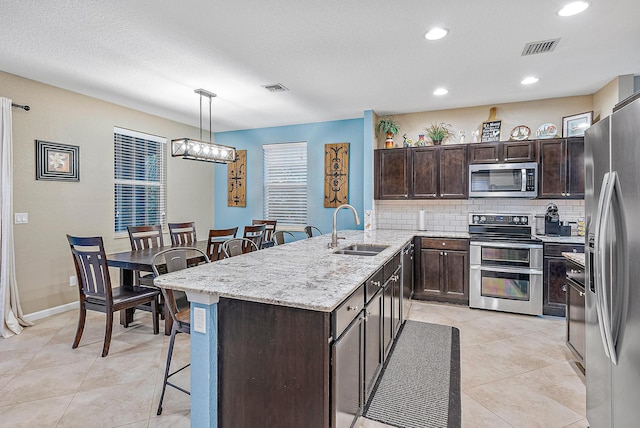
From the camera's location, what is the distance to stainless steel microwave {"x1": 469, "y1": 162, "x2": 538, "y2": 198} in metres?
4.25

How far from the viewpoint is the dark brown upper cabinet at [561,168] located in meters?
4.15

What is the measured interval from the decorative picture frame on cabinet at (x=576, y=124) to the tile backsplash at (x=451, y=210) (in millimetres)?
864

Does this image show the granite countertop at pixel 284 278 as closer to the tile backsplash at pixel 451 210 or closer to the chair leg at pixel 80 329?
the chair leg at pixel 80 329

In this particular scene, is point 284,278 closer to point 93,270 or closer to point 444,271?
point 93,270

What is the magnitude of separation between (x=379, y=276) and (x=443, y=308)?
92.1 inches

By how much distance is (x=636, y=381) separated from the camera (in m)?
1.38

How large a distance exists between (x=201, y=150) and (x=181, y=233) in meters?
1.20

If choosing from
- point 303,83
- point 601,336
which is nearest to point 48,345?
point 303,83

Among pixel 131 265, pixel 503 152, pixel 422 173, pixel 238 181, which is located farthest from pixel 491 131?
pixel 131 265

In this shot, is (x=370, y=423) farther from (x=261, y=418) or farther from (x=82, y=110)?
(x=82, y=110)

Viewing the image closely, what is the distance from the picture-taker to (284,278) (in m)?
1.96

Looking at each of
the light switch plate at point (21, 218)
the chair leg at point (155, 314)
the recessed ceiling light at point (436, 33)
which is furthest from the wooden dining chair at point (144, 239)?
the recessed ceiling light at point (436, 33)

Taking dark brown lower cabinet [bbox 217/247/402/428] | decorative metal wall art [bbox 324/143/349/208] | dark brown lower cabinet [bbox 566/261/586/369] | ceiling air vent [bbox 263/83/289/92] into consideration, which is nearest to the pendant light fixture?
ceiling air vent [bbox 263/83/289/92]

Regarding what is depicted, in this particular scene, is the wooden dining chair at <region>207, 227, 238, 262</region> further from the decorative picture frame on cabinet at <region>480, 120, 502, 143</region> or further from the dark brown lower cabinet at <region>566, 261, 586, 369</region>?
the decorative picture frame on cabinet at <region>480, 120, 502, 143</region>
